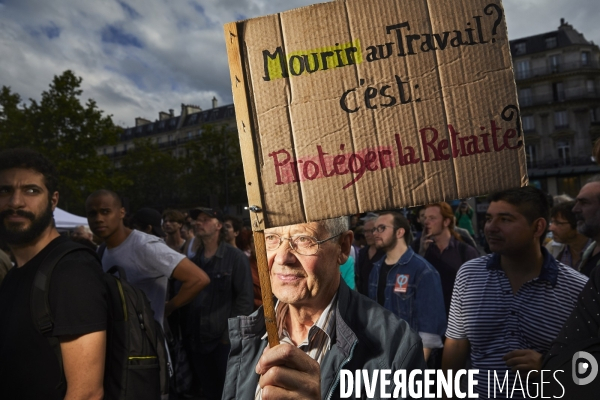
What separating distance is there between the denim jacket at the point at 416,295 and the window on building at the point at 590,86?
52.0 meters

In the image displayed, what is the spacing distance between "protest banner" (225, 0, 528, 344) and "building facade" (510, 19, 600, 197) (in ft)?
153

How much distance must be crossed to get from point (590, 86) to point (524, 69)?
259 inches

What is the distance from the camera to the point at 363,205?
4.91ft

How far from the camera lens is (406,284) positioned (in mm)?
4004

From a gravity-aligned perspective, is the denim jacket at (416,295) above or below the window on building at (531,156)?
below

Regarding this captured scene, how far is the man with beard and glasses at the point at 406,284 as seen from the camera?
3744 mm

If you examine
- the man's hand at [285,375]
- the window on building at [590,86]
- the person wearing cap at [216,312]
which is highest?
the window on building at [590,86]

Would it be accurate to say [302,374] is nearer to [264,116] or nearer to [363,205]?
[363,205]

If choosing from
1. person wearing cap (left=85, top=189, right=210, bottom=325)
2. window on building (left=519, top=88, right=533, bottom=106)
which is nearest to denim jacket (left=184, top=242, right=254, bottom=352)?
person wearing cap (left=85, top=189, right=210, bottom=325)

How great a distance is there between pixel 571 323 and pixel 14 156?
2468 mm

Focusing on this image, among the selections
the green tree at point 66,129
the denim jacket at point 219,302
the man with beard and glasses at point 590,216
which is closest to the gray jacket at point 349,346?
the man with beard and glasses at point 590,216

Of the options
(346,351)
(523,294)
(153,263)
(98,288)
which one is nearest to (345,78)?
(346,351)

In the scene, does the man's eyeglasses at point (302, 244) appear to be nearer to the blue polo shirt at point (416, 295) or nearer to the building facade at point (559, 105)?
the blue polo shirt at point (416, 295)

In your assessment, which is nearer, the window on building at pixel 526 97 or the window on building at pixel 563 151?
the window on building at pixel 563 151
